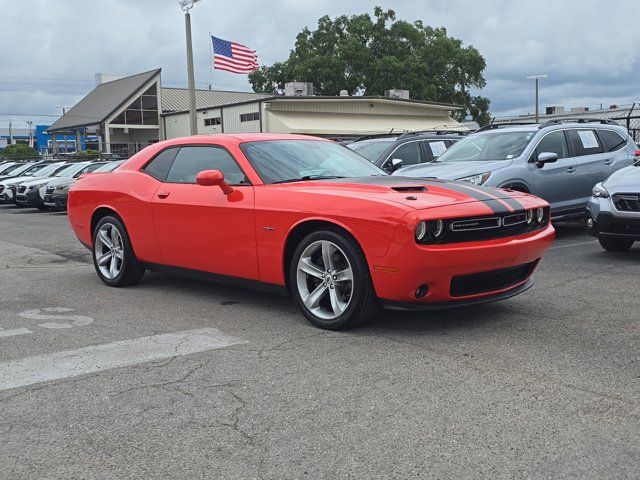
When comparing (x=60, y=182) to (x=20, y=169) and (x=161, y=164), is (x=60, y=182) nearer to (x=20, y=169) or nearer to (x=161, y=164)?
(x=20, y=169)

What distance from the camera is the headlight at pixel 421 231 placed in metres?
4.66

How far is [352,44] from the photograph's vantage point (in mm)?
53688

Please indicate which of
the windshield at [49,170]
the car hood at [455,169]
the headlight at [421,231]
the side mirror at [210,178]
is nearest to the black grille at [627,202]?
the car hood at [455,169]

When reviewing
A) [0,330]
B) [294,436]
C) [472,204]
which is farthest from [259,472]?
[0,330]

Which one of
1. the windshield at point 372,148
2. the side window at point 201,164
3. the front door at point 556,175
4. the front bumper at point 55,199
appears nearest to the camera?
the side window at point 201,164

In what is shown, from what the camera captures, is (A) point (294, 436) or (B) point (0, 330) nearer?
(A) point (294, 436)

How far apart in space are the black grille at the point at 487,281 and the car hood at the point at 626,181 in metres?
3.31

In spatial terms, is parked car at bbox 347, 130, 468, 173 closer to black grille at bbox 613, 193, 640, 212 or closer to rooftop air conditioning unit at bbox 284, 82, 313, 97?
black grille at bbox 613, 193, 640, 212

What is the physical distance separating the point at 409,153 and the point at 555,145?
2.94 metres

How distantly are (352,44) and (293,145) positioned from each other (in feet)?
162

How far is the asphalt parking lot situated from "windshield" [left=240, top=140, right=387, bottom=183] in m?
1.12

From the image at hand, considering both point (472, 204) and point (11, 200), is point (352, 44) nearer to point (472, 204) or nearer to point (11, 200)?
point (11, 200)

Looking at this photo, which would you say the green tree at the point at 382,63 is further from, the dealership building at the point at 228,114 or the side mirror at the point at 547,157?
the side mirror at the point at 547,157

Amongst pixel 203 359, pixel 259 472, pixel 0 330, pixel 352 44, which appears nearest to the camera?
pixel 259 472
